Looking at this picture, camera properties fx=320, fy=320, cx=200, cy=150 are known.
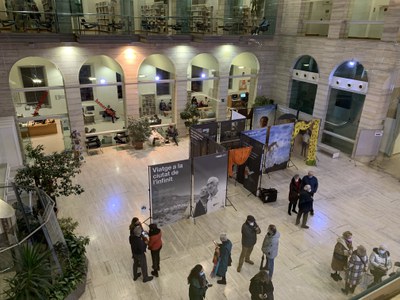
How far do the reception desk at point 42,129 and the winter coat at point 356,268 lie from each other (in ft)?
48.4

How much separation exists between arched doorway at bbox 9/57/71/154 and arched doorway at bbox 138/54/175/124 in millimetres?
4042

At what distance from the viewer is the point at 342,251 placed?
7.03m

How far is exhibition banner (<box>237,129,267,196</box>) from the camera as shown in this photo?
418 inches

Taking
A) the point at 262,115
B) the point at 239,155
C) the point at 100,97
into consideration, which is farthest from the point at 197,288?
the point at 100,97

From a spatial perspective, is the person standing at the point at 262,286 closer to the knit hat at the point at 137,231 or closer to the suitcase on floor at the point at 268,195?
the knit hat at the point at 137,231

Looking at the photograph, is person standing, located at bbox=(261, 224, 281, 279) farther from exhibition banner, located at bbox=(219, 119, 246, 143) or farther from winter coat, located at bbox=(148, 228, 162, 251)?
exhibition banner, located at bbox=(219, 119, 246, 143)

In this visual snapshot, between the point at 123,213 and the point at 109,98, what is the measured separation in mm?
9639

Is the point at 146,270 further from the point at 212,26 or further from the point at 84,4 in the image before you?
the point at 84,4

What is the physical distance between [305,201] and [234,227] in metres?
2.14

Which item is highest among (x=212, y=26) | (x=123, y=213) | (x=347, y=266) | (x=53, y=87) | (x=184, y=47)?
(x=212, y=26)

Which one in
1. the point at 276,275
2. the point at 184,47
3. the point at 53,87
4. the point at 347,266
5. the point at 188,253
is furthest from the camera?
the point at 184,47

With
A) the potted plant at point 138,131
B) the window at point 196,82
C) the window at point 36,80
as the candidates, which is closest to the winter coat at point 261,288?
the potted plant at point 138,131

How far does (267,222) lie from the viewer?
9648 millimetres

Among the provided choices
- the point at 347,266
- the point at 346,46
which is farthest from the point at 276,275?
the point at 346,46
